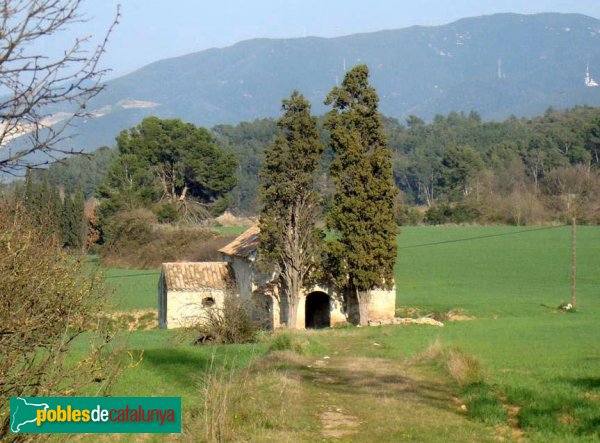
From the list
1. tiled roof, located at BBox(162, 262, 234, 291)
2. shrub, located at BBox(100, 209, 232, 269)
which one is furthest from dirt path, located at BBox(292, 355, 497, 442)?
shrub, located at BBox(100, 209, 232, 269)

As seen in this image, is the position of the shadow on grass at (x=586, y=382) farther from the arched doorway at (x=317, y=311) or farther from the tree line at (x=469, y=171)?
the tree line at (x=469, y=171)

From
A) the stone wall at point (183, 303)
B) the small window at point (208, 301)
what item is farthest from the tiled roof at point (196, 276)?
the small window at point (208, 301)

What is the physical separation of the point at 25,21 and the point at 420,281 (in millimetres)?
54415

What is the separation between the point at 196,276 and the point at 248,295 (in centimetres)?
344

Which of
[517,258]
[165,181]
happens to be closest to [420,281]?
[517,258]

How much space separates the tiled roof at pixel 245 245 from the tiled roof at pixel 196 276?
1.18m

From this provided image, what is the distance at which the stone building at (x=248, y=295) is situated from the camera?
41625mm

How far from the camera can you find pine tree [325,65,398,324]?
3962 cm

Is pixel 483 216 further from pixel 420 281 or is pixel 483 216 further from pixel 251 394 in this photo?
pixel 251 394

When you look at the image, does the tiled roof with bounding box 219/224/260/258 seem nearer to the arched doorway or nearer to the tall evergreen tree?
the tall evergreen tree

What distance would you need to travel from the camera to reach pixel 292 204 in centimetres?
4194

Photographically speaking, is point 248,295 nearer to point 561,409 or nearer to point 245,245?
point 245,245

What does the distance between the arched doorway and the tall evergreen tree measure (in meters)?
3.89

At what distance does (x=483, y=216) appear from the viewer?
93188mm
